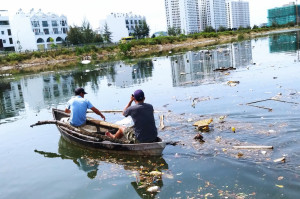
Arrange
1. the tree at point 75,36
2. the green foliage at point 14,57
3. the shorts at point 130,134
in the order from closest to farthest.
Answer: the shorts at point 130,134, the green foliage at point 14,57, the tree at point 75,36

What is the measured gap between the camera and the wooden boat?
740cm

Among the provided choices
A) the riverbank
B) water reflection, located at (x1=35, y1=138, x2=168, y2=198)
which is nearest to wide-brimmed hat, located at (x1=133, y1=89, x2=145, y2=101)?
water reflection, located at (x1=35, y1=138, x2=168, y2=198)

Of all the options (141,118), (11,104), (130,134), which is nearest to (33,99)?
(11,104)

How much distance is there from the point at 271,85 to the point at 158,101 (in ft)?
17.8

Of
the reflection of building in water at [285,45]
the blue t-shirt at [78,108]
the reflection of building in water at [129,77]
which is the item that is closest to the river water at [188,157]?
the blue t-shirt at [78,108]

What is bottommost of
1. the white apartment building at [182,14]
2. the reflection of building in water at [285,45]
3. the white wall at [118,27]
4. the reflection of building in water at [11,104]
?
the reflection of building in water at [11,104]

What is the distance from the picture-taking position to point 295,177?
223 inches

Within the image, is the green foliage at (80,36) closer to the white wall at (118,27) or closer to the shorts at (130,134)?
the white wall at (118,27)

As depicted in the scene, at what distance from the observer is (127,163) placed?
25.3ft

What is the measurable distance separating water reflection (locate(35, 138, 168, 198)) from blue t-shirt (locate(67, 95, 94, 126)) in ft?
2.80

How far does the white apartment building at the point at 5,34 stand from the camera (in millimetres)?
80938

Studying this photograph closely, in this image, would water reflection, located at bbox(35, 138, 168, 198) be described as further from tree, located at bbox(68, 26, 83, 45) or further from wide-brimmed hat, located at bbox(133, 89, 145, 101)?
tree, located at bbox(68, 26, 83, 45)

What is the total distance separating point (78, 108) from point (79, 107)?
0.05 m

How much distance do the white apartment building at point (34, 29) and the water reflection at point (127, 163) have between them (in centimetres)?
8145
